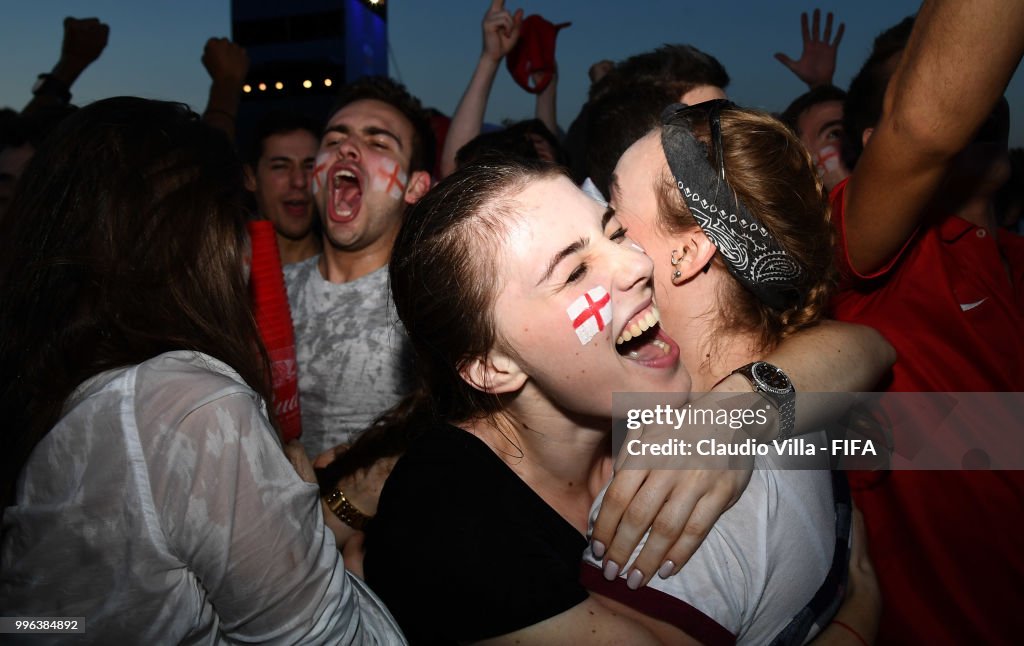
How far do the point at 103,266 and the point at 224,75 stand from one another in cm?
347

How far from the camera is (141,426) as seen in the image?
1.15m

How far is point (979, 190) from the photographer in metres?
2.01

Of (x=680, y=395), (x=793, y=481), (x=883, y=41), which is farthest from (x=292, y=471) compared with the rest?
(x=883, y=41)

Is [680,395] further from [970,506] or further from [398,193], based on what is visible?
[398,193]

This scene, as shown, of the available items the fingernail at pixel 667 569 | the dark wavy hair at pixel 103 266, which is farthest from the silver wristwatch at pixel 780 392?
the dark wavy hair at pixel 103 266

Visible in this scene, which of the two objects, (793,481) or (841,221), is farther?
(841,221)

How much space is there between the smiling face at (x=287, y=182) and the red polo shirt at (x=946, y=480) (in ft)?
10.3

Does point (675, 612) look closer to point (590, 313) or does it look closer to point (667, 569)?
point (667, 569)

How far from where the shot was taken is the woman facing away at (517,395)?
A: 1.22 meters

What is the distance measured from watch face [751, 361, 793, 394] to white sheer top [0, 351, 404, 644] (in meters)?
1.05

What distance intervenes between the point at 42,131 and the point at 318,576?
3.24 metres

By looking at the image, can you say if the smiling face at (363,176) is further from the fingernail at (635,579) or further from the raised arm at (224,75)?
the fingernail at (635,579)

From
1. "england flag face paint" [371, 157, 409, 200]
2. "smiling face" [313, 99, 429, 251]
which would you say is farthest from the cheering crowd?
"england flag face paint" [371, 157, 409, 200]

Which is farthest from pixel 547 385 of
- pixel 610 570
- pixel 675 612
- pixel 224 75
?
pixel 224 75
